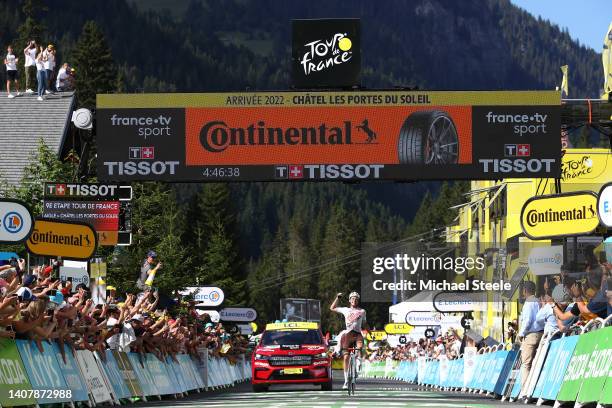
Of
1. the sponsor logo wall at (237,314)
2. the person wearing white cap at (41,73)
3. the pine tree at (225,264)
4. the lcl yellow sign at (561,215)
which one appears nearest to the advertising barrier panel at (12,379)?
the lcl yellow sign at (561,215)

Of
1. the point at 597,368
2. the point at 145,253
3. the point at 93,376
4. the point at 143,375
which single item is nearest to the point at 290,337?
the point at 143,375

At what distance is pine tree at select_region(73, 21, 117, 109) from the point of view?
96.4 metres

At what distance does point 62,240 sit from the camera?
23938 mm

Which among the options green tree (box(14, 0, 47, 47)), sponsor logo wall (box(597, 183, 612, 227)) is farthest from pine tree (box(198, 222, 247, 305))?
sponsor logo wall (box(597, 183, 612, 227))

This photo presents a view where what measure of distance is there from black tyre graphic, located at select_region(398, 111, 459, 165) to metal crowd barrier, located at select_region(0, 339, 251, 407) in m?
6.61

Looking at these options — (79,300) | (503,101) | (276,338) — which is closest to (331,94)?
(503,101)

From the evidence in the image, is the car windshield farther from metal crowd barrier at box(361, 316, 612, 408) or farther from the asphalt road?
the asphalt road

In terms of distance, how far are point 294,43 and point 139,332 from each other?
8.20m

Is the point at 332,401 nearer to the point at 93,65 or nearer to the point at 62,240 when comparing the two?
the point at 62,240

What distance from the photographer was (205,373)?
111 ft

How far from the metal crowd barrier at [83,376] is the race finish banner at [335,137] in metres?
4.38

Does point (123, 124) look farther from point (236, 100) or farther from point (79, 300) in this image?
point (79, 300)

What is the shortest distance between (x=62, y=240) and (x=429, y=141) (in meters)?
8.84

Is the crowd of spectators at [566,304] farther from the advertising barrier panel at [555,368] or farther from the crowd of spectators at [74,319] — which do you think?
the crowd of spectators at [74,319]
